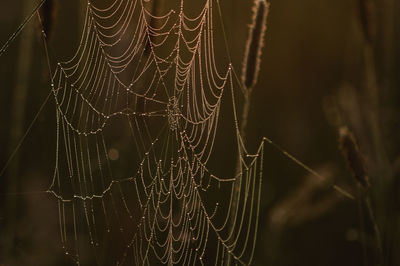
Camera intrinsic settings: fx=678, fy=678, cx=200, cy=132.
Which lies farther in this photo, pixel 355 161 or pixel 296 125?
pixel 296 125

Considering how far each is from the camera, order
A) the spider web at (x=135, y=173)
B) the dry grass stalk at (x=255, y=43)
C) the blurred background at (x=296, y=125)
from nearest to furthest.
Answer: the dry grass stalk at (x=255, y=43), the blurred background at (x=296, y=125), the spider web at (x=135, y=173)

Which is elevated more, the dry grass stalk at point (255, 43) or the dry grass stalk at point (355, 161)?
the dry grass stalk at point (255, 43)

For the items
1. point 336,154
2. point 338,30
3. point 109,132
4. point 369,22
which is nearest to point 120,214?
point 109,132

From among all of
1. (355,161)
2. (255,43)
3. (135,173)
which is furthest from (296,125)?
(355,161)

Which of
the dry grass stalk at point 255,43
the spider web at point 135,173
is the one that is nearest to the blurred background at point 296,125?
the spider web at point 135,173

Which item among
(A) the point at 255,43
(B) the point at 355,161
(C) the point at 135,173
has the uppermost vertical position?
(A) the point at 255,43

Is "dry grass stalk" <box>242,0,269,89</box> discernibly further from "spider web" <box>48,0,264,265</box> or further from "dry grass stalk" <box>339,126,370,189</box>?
"spider web" <box>48,0,264,265</box>

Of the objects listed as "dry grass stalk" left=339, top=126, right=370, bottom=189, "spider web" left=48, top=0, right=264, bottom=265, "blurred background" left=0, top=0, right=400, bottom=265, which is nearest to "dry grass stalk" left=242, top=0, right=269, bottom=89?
"blurred background" left=0, top=0, right=400, bottom=265

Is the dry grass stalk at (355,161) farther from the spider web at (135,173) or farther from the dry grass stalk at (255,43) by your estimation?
the spider web at (135,173)

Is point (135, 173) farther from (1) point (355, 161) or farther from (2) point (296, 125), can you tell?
(1) point (355, 161)
